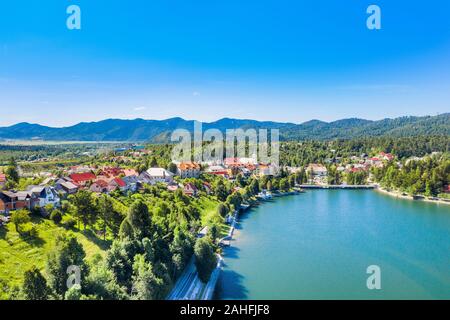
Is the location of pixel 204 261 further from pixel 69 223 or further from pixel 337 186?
pixel 337 186

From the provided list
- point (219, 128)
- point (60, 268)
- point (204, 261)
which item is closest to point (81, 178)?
point (204, 261)

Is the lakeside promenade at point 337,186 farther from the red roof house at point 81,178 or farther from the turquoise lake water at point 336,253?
the red roof house at point 81,178

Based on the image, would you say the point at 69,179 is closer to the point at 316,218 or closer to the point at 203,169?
the point at 203,169

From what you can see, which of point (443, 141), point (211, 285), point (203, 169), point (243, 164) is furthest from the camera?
point (443, 141)

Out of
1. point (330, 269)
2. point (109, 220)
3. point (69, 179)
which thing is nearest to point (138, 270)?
point (109, 220)

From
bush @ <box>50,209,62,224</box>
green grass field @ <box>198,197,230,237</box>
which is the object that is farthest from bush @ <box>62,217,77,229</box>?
green grass field @ <box>198,197,230,237</box>

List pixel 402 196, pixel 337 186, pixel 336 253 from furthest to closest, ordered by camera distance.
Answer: pixel 337 186
pixel 402 196
pixel 336 253
